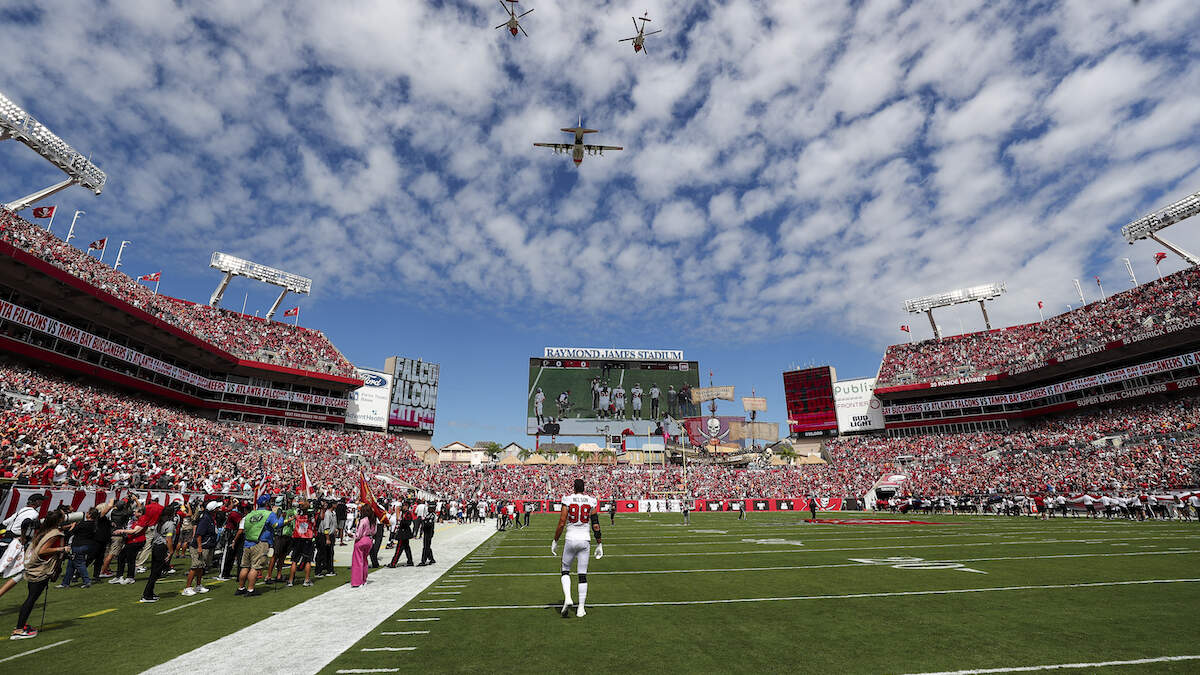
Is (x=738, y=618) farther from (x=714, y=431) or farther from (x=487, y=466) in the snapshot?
(x=714, y=431)

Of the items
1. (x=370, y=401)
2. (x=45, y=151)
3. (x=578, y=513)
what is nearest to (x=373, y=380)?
(x=370, y=401)

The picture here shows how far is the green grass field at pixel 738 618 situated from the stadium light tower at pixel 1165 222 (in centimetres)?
5905

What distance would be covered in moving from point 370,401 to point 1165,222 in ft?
291

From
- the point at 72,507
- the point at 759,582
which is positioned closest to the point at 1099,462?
the point at 759,582

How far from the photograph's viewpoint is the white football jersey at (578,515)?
8.38m

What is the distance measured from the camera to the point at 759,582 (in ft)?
36.8

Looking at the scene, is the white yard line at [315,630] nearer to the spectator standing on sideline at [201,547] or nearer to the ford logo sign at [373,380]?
the spectator standing on sideline at [201,547]

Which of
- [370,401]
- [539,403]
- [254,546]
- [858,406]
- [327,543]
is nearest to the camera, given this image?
[254,546]

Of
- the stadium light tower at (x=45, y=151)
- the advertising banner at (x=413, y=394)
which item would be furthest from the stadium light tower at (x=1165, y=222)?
the stadium light tower at (x=45, y=151)

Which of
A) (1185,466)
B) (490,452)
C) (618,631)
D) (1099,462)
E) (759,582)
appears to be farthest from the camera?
(490,452)

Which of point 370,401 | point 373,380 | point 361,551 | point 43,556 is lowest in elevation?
point 361,551

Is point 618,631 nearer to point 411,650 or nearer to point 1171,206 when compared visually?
point 411,650

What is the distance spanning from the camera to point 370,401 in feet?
225

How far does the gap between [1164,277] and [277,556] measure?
7321 centimetres
